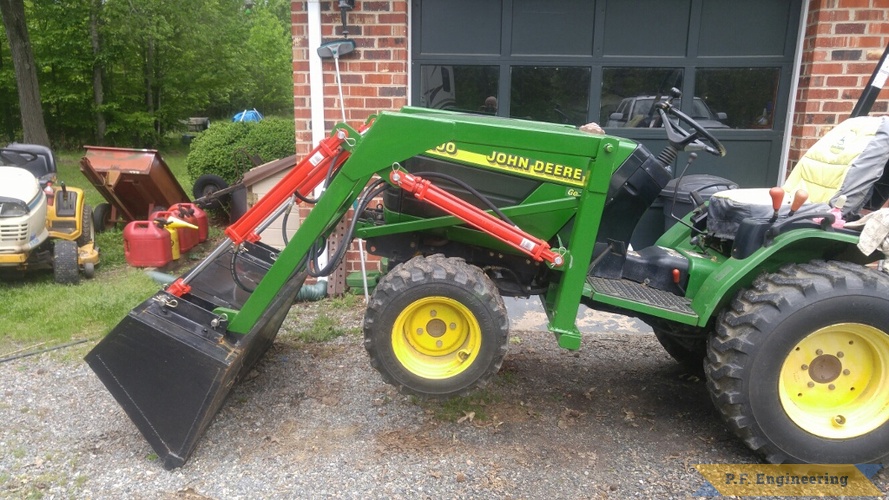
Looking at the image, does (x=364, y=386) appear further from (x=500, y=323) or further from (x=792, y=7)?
(x=792, y=7)

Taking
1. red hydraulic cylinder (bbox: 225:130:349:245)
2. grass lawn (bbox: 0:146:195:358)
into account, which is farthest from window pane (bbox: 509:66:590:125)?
grass lawn (bbox: 0:146:195:358)

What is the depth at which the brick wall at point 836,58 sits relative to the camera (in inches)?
190

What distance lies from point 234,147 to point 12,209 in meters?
4.11

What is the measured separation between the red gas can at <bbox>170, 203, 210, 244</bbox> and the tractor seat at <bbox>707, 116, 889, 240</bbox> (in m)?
5.33

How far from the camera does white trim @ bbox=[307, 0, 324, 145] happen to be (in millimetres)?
4992

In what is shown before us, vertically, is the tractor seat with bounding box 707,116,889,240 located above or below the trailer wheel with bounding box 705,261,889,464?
above

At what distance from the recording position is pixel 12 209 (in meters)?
5.31

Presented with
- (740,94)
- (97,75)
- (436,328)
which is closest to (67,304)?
(436,328)

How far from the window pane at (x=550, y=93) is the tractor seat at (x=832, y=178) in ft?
6.90

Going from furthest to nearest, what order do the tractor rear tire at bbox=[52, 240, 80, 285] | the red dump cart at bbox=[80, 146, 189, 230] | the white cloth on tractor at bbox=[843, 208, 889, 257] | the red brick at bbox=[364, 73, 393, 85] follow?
the red dump cart at bbox=[80, 146, 189, 230] < the tractor rear tire at bbox=[52, 240, 80, 285] < the red brick at bbox=[364, 73, 393, 85] < the white cloth on tractor at bbox=[843, 208, 889, 257]

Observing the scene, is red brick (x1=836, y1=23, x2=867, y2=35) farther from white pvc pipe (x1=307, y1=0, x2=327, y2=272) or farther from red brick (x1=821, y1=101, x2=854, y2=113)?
white pvc pipe (x1=307, y1=0, x2=327, y2=272)

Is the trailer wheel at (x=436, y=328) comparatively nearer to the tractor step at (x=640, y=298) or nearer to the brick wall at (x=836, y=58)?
the tractor step at (x=640, y=298)

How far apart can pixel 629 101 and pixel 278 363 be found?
3.51 meters

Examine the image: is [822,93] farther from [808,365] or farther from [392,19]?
[392,19]
